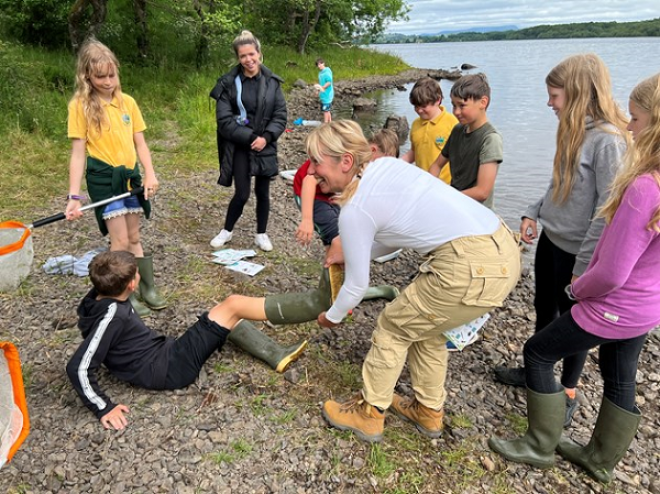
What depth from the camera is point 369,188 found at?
2281mm

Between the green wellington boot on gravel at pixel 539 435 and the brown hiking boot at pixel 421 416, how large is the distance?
1.17 feet

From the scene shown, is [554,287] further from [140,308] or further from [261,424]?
[140,308]

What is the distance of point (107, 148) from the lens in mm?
3658

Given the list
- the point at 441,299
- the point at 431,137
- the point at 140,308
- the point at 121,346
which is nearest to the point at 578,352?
the point at 441,299

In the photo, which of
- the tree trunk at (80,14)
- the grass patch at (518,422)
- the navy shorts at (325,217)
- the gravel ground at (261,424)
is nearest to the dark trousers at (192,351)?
the gravel ground at (261,424)

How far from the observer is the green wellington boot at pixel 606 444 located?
2631 millimetres

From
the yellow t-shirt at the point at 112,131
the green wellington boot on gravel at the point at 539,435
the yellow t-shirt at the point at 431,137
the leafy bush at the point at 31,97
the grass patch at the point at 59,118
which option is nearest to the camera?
the green wellington boot on gravel at the point at 539,435

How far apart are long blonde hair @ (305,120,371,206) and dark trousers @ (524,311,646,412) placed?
4.28 ft

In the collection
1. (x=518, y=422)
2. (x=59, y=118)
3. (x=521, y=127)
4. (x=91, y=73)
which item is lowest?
(x=521, y=127)

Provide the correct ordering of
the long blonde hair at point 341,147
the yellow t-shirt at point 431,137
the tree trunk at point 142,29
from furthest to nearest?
the tree trunk at point 142,29 → the yellow t-shirt at point 431,137 → the long blonde hair at point 341,147

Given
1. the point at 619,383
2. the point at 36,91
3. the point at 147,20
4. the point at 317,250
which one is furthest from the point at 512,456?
the point at 147,20

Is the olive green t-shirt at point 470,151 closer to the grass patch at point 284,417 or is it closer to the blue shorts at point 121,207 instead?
the grass patch at point 284,417

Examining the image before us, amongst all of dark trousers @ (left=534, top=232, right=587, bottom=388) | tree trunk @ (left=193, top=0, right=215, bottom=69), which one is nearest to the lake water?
dark trousers @ (left=534, top=232, right=587, bottom=388)

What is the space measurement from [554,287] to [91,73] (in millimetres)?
3558
